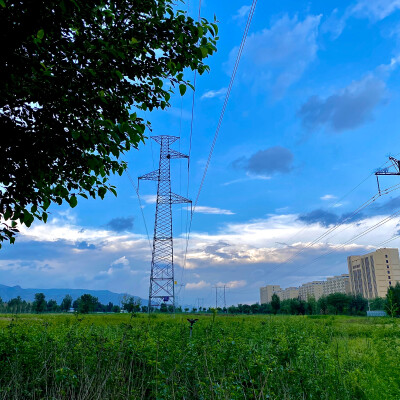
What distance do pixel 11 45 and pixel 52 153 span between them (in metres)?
1.63

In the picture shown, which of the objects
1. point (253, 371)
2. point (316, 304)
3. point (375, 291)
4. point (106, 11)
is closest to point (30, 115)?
point (106, 11)

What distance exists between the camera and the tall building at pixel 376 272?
5371 inches

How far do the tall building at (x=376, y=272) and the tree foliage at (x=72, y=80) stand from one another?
152279 millimetres

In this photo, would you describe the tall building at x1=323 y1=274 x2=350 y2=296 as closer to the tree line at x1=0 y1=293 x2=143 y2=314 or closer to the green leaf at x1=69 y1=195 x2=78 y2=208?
the tree line at x1=0 y1=293 x2=143 y2=314

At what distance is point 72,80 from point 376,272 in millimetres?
154678

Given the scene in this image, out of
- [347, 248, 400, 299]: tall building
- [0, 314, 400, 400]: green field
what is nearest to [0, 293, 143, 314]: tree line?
[0, 314, 400, 400]: green field

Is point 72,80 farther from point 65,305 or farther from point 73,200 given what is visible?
point 65,305

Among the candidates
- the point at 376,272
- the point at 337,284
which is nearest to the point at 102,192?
the point at 376,272

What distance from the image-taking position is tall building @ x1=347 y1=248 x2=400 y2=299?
136m

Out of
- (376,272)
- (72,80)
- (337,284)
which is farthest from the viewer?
(337,284)

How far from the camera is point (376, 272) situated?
5369 inches

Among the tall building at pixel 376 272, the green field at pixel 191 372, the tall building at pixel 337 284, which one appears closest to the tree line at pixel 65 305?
the green field at pixel 191 372

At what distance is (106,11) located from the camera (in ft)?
17.1

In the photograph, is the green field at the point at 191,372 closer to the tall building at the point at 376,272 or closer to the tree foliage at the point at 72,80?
the tree foliage at the point at 72,80
